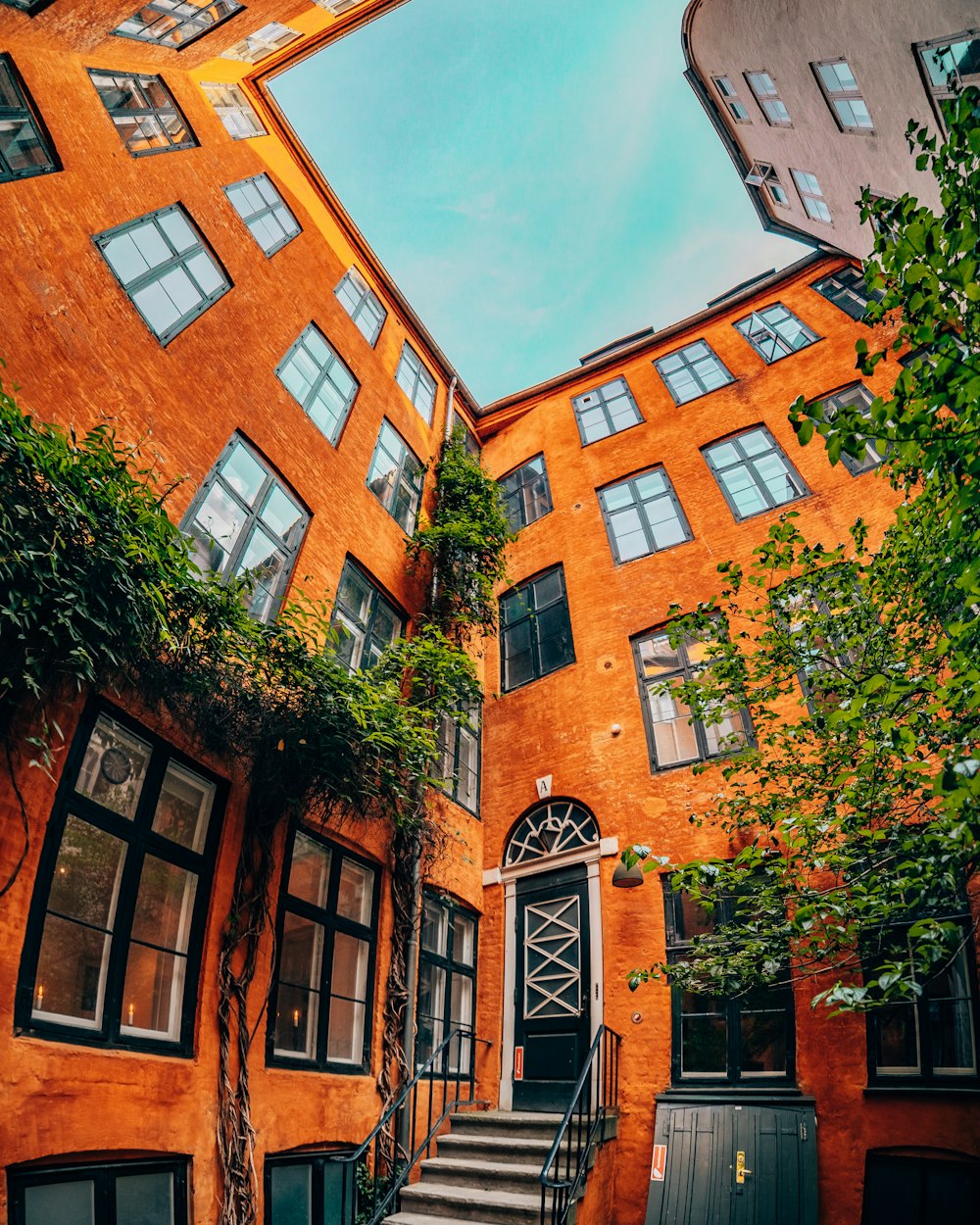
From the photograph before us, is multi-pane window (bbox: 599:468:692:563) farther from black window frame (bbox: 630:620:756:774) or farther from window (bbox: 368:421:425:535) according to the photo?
window (bbox: 368:421:425:535)

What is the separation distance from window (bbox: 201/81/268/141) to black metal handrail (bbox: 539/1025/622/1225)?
46.8ft

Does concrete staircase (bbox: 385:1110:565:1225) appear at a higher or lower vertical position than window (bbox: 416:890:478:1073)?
lower

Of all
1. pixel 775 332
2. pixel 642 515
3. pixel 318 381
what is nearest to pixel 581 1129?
pixel 642 515

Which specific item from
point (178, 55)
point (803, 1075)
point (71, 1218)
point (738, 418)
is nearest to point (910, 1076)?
point (803, 1075)

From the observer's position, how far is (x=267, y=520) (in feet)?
28.0

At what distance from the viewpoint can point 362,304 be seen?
13508 millimetres

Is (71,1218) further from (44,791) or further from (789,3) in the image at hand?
(789,3)

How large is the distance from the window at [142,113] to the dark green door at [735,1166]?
1274 centimetres

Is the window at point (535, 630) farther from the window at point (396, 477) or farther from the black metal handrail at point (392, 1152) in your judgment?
the black metal handrail at point (392, 1152)

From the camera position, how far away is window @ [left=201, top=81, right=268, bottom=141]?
39.4ft

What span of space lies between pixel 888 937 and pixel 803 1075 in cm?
162

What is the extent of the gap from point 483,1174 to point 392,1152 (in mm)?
1056

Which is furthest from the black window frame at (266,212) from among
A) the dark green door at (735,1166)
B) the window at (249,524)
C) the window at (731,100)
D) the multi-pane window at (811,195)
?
Result: the dark green door at (735,1166)

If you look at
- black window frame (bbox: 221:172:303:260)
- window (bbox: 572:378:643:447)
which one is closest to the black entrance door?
window (bbox: 572:378:643:447)
